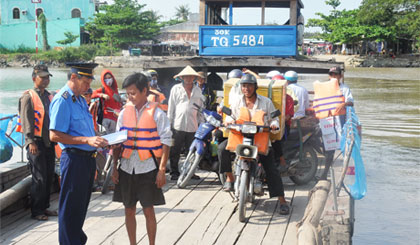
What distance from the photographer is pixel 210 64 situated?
1005 cm

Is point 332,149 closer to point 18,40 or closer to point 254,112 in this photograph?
point 254,112

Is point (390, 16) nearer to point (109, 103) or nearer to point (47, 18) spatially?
point (47, 18)

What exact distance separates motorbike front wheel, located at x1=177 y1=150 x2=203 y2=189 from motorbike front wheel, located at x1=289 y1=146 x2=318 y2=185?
139 centimetres

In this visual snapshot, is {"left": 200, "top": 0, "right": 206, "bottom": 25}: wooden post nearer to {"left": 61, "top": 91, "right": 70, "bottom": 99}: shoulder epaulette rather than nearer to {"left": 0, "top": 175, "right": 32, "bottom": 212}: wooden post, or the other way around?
{"left": 0, "top": 175, "right": 32, "bottom": 212}: wooden post

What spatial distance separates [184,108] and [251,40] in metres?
5.03

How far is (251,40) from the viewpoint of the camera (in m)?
11.9

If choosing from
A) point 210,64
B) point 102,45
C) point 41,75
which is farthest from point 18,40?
point 41,75

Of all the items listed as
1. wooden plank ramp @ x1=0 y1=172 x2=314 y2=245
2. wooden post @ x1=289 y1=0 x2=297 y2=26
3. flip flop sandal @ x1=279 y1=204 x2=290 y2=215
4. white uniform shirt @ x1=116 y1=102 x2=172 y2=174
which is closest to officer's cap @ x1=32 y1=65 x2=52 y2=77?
wooden plank ramp @ x1=0 y1=172 x2=314 y2=245

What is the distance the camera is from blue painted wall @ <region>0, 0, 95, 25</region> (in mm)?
59688

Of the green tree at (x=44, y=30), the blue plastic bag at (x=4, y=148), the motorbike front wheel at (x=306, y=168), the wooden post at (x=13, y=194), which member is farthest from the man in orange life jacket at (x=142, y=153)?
the green tree at (x=44, y=30)

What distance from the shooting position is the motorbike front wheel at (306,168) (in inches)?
283

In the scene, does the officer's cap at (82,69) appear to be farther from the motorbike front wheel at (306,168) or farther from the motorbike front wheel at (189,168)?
the motorbike front wheel at (306,168)

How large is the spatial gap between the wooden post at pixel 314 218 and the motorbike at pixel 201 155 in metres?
1.64

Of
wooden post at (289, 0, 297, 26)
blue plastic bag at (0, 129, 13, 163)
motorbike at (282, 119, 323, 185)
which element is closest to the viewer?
blue plastic bag at (0, 129, 13, 163)
